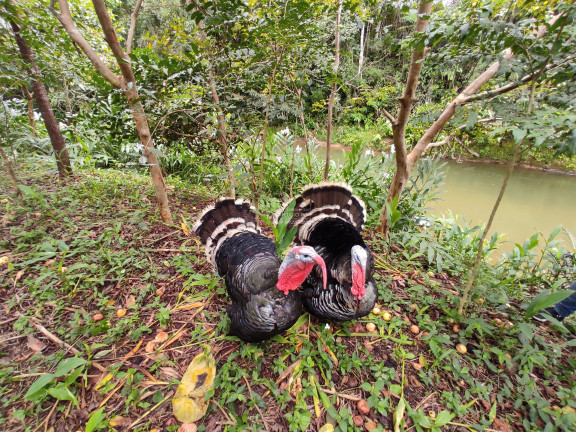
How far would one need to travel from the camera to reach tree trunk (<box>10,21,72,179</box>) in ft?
8.07

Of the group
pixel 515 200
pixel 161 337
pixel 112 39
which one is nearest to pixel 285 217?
pixel 161 337

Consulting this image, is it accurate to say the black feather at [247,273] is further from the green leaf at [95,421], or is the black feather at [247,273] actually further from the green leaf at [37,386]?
the green leaf at [37,386]

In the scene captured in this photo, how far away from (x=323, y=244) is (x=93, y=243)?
2.12 metres

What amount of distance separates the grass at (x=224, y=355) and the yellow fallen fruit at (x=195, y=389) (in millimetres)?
53

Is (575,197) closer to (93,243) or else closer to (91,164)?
(93,243)

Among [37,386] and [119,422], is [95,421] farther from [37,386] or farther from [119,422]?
[37,386]

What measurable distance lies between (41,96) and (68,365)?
2.96m

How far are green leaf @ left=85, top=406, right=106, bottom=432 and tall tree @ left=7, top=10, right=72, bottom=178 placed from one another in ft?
9.23

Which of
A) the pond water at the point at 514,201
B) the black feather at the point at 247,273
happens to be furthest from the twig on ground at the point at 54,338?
the pond water at the point at 514,201

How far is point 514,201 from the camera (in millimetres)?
7203

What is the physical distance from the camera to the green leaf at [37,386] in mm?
1291

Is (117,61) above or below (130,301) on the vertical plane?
above

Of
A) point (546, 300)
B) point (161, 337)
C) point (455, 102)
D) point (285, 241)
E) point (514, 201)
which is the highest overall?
point (455, 102)

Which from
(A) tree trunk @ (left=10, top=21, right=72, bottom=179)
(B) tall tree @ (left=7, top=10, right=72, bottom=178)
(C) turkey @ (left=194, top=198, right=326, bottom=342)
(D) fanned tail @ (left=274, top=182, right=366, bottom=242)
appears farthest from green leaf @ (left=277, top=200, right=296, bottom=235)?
(A) tree trunk @ (left=10, top=21, right=72, bottom=179)
